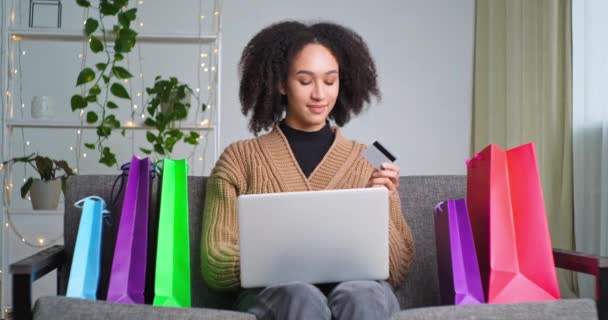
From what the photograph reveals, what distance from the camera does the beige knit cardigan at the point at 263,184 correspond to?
182 cm

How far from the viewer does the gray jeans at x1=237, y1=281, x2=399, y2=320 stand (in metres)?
1.54

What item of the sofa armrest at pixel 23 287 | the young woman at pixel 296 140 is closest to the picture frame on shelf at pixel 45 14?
the young woman at pixel 296 140

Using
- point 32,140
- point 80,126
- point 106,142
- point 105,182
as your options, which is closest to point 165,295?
point 105,182

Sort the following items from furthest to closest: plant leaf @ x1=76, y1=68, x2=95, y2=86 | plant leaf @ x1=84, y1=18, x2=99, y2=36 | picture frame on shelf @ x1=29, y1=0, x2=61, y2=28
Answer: picture frame on shelf @ x1=29, y1=0, x2=61, y2=28 → plant leaf @ x1=84, y1=18, x2=99, y2=36 → plant leaf @ x1=76, y1=68, x2=95, y2=86

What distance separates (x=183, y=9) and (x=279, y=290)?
121 inches

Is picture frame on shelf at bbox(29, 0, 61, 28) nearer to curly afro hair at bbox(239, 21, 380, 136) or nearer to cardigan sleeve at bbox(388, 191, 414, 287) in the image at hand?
curly afro hair at bbox(239, 21, 380, 136)

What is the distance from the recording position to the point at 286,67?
2.05m

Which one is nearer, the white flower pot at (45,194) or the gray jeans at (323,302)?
the gray jeans at (323,302)

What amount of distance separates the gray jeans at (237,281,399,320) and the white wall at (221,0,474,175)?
2928 millimetres

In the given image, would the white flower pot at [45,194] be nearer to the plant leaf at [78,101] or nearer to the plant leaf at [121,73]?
the plant leaf at [78,101]

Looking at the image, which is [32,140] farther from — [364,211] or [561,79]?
[364,211]

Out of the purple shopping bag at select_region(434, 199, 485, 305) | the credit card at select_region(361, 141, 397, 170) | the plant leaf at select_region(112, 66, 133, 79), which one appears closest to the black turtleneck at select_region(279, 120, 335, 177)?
the credit card at select_region(361, 141, 397, 170)

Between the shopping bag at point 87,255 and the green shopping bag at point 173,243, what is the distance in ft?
0.48

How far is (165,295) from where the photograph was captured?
1.69 m
